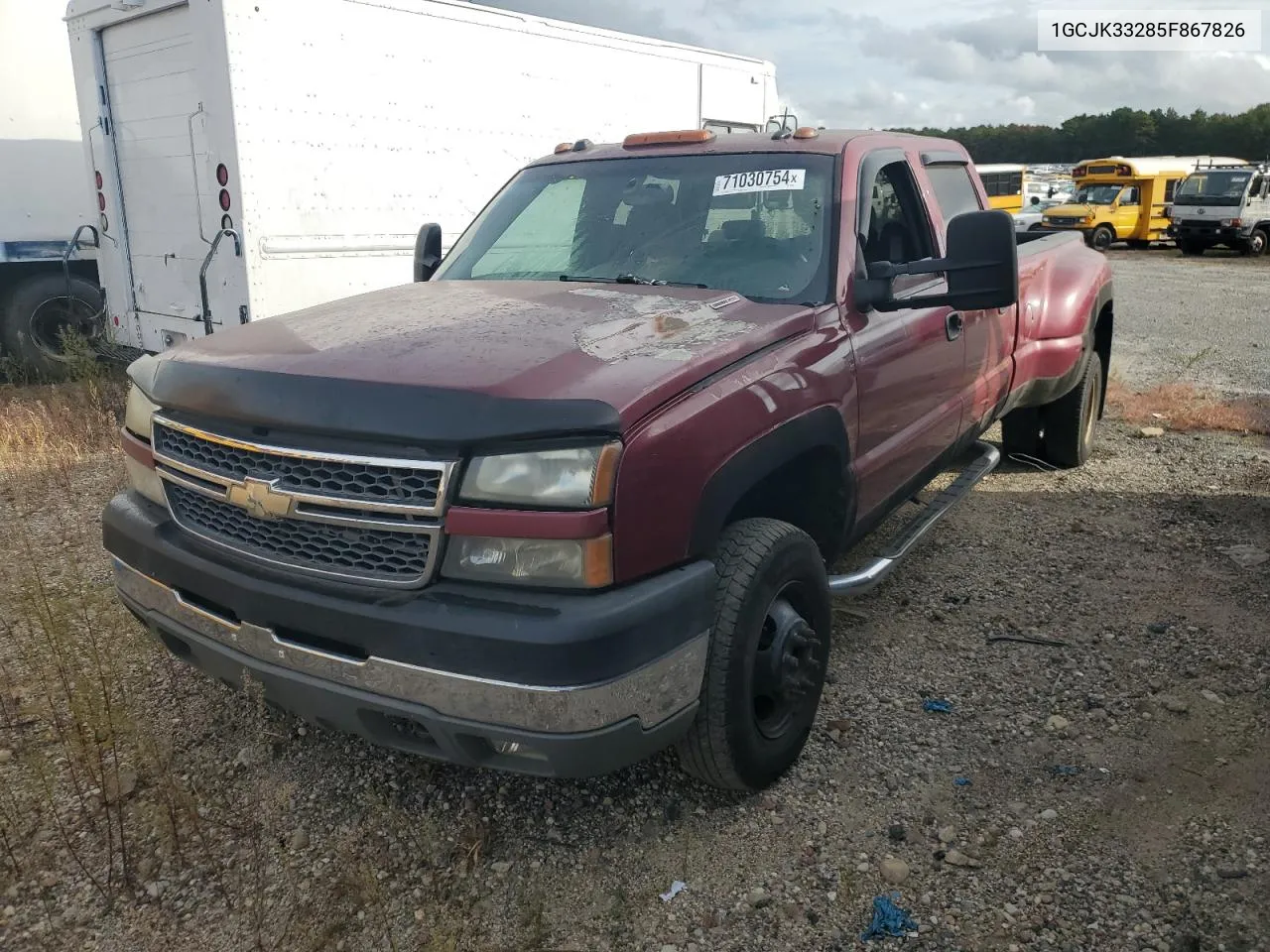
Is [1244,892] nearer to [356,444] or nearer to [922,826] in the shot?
[922,826]

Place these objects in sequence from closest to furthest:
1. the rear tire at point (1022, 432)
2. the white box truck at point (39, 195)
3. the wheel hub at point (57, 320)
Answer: the rear tire at point (1022, 432), the white box truck at point (39, 195), the wheel hub at point (57, 320)

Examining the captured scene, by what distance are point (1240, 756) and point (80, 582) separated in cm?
465

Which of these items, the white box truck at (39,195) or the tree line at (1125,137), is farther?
the tree line at (1125,137)

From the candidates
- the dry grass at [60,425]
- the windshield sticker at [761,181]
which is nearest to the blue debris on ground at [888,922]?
the windshield sticker at [761,181]

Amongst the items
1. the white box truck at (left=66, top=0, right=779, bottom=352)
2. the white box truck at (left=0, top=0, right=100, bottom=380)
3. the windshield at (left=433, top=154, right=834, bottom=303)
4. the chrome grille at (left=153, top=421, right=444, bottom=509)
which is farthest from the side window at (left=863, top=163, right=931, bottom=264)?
the white box truck at (left=0, top=0, right=100, bottom=380)

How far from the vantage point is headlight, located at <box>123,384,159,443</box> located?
9.25 feet

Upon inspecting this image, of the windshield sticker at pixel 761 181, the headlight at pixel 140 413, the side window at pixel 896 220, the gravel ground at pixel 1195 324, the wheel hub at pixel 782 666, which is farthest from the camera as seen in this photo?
the gravel ground at pixel 1195 324

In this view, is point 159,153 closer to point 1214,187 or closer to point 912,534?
point 912,534

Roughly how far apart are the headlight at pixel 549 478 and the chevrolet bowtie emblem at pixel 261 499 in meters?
0.47

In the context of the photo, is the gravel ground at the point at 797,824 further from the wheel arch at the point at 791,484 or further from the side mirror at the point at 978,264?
the side mirror at the point at 978,264

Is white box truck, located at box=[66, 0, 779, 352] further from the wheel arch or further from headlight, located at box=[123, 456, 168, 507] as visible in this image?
the wheel arch

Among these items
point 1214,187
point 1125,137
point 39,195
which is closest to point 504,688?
point 39,195

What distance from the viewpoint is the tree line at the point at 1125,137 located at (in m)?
58.8

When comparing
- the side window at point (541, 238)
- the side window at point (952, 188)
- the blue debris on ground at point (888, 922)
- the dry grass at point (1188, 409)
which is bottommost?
the blue debris on ground at point (888, 922)
